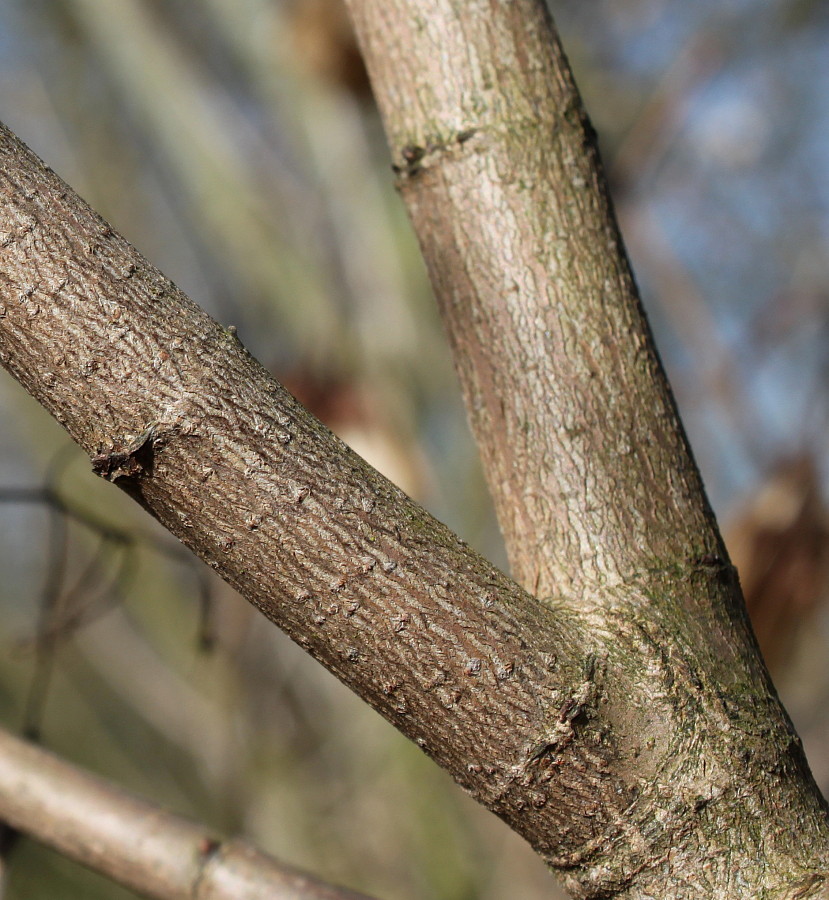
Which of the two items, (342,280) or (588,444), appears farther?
(342,280)

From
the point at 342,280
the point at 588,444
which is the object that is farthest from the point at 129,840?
the point at 342,280

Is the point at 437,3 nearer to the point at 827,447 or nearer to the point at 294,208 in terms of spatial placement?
the point at 827,447

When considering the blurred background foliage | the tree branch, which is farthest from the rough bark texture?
the blurred background foliage

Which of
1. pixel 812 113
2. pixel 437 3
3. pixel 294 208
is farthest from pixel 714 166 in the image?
pixel 437 3

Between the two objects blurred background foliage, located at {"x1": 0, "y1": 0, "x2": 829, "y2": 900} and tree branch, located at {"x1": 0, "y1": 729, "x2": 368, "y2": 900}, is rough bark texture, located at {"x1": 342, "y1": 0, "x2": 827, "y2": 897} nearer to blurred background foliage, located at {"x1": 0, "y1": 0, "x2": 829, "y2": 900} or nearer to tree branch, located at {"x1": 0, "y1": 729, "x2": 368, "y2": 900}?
tree branch, located at {"x1": 0, "y1": 729, "x2": 368, "y2": 900}

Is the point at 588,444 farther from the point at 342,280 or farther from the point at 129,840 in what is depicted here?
the point at 342,280
